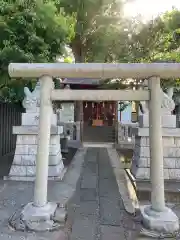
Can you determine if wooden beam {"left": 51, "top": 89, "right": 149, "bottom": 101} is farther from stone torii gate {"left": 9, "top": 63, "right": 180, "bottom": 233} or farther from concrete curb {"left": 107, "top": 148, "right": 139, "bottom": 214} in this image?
concrete curb {"left": 107, "top": 148, "right": 139, "bottom": 214}

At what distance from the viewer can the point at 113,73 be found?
13.6 ft

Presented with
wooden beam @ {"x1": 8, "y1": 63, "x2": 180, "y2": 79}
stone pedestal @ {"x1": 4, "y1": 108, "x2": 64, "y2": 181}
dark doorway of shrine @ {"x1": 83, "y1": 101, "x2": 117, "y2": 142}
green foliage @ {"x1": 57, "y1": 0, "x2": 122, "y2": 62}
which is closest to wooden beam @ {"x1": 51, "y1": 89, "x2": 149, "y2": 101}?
wooden beam @ {"x1": 8, "y1": 63, "x2": 180, "y2": 79}

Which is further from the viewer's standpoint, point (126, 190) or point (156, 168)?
point (126, 190)

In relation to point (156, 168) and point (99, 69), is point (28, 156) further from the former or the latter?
point (156, 168)

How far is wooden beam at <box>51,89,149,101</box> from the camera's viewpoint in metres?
4.21

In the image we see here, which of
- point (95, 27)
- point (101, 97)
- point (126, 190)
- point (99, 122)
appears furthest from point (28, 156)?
point (99, 122)

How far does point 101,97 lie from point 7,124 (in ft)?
24.4

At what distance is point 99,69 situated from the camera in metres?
4.10

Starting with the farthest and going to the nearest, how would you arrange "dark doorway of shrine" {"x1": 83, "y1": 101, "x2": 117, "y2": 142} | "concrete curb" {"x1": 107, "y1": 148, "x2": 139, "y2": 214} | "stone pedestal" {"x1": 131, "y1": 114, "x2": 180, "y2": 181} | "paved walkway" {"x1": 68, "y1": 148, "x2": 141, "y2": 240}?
"dark doorway of shrine" {"x1": 83, "y1": 101, "x2": 117, "y2": 142}, "stone pedestal" {"x1": 131, "y1": 114, "x2": 180, "y2": 181}, "concrete curb" {"x1": 107, "y1": 148, "x2": 139, "y2": 214}, "paved walkway" {"x1": 68, "y1": 148, "x2": 141, "y2": 240}

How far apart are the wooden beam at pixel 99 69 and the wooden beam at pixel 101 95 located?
0.27m

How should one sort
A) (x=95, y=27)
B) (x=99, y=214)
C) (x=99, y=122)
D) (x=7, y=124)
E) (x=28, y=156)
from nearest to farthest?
(x=99, y=214) < (x=28, y=156) < (x=7, y=124) < (x=95, y=27) < (x=99, y=122)

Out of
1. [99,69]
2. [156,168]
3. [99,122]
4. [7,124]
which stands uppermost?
[99,69]

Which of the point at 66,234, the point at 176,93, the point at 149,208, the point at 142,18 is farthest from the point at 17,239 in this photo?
the point at 142,18

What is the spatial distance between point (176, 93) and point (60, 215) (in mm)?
12157
